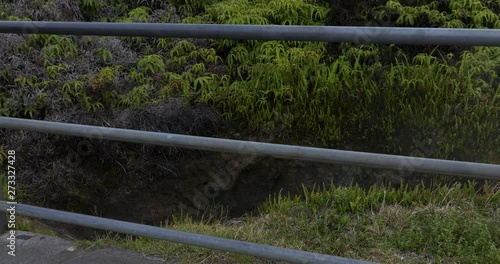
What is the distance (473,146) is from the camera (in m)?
5.02

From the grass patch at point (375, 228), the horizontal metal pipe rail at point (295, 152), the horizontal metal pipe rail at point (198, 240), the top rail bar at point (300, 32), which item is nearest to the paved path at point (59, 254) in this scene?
the grass patch at point (375, 228)

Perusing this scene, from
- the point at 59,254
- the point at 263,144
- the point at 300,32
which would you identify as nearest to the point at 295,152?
the point at 263,144

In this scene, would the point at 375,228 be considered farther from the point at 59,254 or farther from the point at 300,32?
the point at 300,32

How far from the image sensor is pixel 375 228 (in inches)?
139

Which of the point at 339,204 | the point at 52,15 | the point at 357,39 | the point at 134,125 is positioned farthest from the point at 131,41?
the point at 357,39

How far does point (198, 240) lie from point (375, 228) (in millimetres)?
1402

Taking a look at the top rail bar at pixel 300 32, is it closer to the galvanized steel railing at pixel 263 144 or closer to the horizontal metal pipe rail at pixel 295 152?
the galvanized steel railing at pixel 263 144

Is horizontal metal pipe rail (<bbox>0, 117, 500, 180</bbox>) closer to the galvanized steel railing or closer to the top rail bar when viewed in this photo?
the galvanized steel railing

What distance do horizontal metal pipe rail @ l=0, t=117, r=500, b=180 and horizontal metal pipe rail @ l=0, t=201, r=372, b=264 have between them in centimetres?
33

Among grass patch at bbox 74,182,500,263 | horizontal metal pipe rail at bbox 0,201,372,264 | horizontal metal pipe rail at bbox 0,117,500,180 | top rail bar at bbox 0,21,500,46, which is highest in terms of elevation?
top rail bar at bbox 0,21,500,46

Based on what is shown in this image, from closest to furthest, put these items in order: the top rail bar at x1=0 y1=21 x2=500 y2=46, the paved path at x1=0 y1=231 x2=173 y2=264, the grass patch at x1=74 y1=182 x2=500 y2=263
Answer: the top rail bar at x1=0 y1=21 x2=500 y2=46 < the paved path at x1=0 y1=231 x2=173 y2=264 < the grass patch at x1=74 y1=182 x2=500 y2=263

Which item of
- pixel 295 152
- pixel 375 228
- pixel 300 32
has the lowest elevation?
pixel 375 228

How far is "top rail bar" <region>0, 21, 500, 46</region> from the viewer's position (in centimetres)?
189

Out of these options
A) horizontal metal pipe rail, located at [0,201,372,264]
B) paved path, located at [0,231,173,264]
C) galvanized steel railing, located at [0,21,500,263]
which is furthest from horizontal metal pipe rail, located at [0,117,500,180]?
paved path, located at [0,231,173,264]
